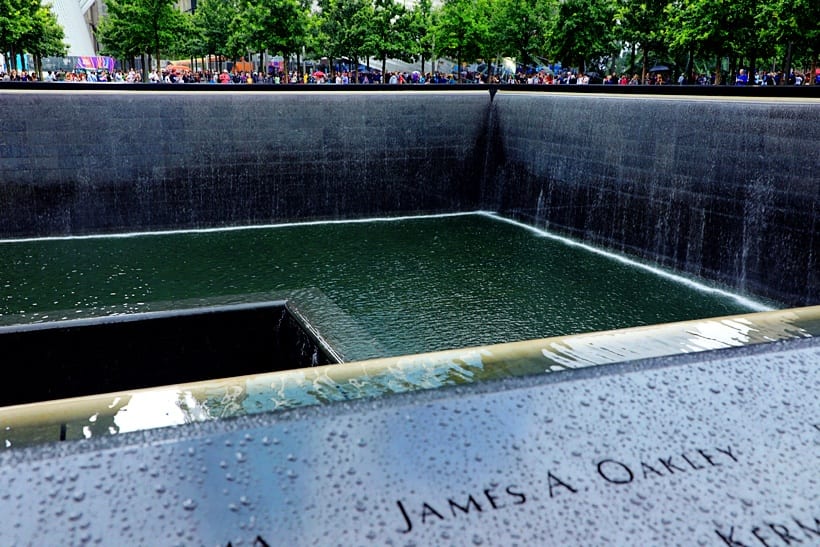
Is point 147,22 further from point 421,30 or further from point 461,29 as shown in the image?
point 461,29

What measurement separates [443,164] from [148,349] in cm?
938

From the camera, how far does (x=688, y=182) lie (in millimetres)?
10000

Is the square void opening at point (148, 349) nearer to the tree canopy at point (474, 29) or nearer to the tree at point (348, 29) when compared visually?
the tree canopy at point (474, 29)

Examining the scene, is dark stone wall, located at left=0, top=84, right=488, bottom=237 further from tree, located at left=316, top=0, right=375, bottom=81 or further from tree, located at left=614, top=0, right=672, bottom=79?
tree, located at left=316, top=0, right=375, bottom=81

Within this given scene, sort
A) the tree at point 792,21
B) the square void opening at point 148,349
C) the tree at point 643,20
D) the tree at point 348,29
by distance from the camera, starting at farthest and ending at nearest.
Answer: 1. the tree at point 348,29
2. the tree at point 643,20
3. the tree at point 792,21
4. the square void opening at point 148,349

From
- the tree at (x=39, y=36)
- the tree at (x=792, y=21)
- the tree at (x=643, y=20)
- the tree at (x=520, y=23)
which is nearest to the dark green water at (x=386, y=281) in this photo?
the tree at (x=792, y=21)

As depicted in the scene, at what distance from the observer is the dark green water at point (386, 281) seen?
311 inches

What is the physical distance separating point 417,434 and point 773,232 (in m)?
7.89

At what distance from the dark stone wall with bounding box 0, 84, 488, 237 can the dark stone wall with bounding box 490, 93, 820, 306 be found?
69.0 inches

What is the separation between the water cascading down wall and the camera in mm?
9000

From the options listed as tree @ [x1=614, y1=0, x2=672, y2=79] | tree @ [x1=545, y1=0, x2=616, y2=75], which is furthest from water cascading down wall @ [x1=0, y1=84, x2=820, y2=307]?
tree @ [x1=545, y1=0, x2=616, y2=75]

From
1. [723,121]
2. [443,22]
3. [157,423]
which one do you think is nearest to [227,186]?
[723,121]

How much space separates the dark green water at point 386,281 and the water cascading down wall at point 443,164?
0.53 m

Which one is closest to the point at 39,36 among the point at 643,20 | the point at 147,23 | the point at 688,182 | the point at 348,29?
the point at 147,23
